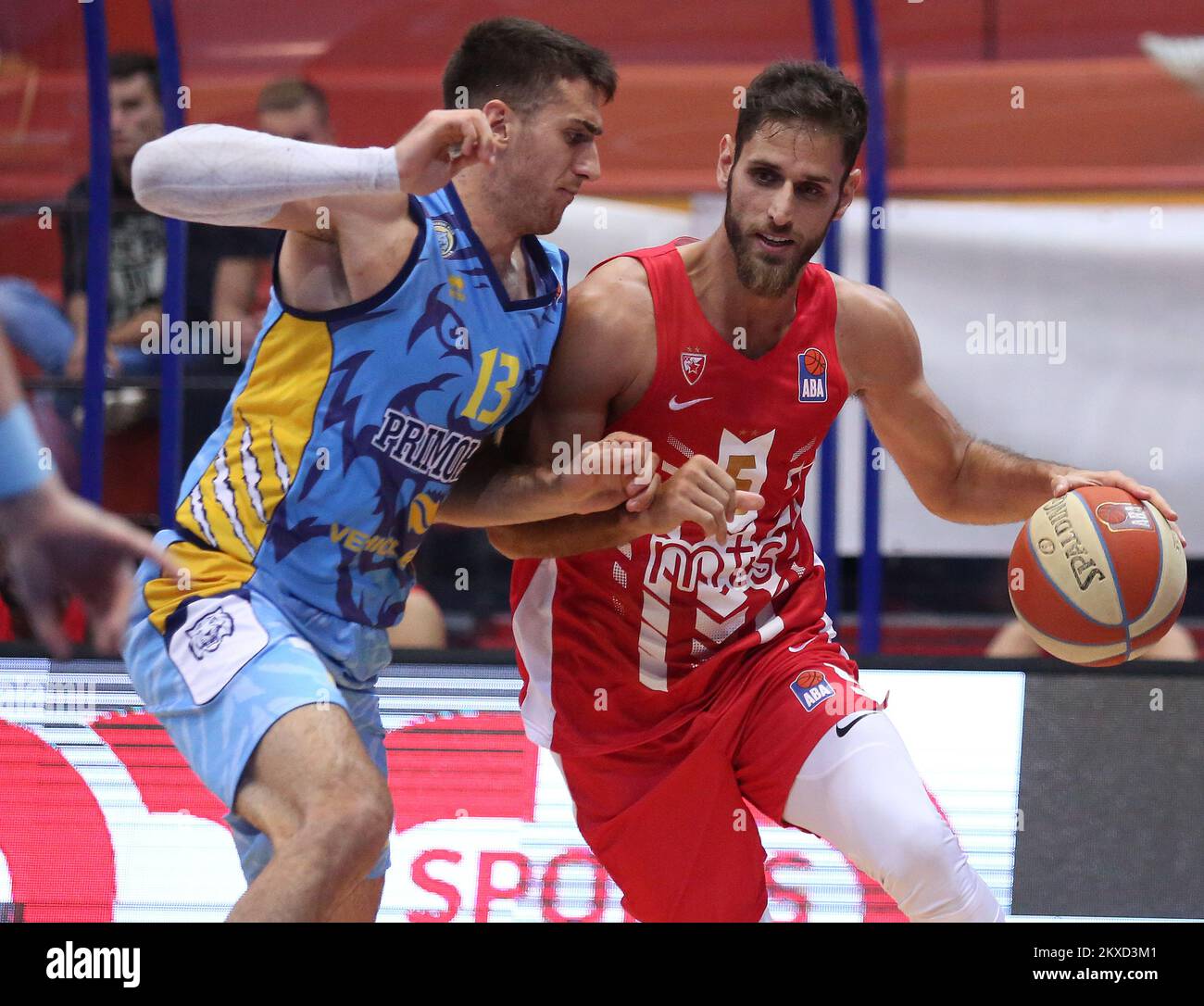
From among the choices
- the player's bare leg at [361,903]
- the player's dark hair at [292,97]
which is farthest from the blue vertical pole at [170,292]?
the player's bare leg at [361,903]

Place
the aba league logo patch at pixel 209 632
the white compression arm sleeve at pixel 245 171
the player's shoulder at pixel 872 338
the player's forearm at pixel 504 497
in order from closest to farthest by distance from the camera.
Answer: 1. the white compression arm sleeve at pixel 245 171
2. the aba league logo patch at pixel 209 632
3. the player's forearm at pixel 504 497
4. the player's shoulder at pixel 872 338

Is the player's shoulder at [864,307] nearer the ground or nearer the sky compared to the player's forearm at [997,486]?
nearer the sky

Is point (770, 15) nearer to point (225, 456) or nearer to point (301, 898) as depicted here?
point (225, 456)

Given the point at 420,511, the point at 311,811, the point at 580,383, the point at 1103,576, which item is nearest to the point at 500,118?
the point at 580,383

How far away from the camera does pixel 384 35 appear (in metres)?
5.15

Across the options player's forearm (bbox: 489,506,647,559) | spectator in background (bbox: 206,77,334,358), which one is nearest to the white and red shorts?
player's forearm (bbox: 489,506,647,559)

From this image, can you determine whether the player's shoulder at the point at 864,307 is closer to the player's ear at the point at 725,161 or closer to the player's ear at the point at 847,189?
the player's ear at the point at 847,189

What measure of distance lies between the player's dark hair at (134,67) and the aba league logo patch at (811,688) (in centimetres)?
305

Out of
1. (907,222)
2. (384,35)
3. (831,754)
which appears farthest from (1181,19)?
(831,754)

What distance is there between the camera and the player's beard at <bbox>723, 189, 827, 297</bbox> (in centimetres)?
312

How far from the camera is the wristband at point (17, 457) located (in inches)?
53.1

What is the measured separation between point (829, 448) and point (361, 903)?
229 cm

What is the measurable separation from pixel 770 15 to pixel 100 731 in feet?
10.5

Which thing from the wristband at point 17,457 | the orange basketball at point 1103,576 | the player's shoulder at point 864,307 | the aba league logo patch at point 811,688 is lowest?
the aba league logo patch at point 811,688
